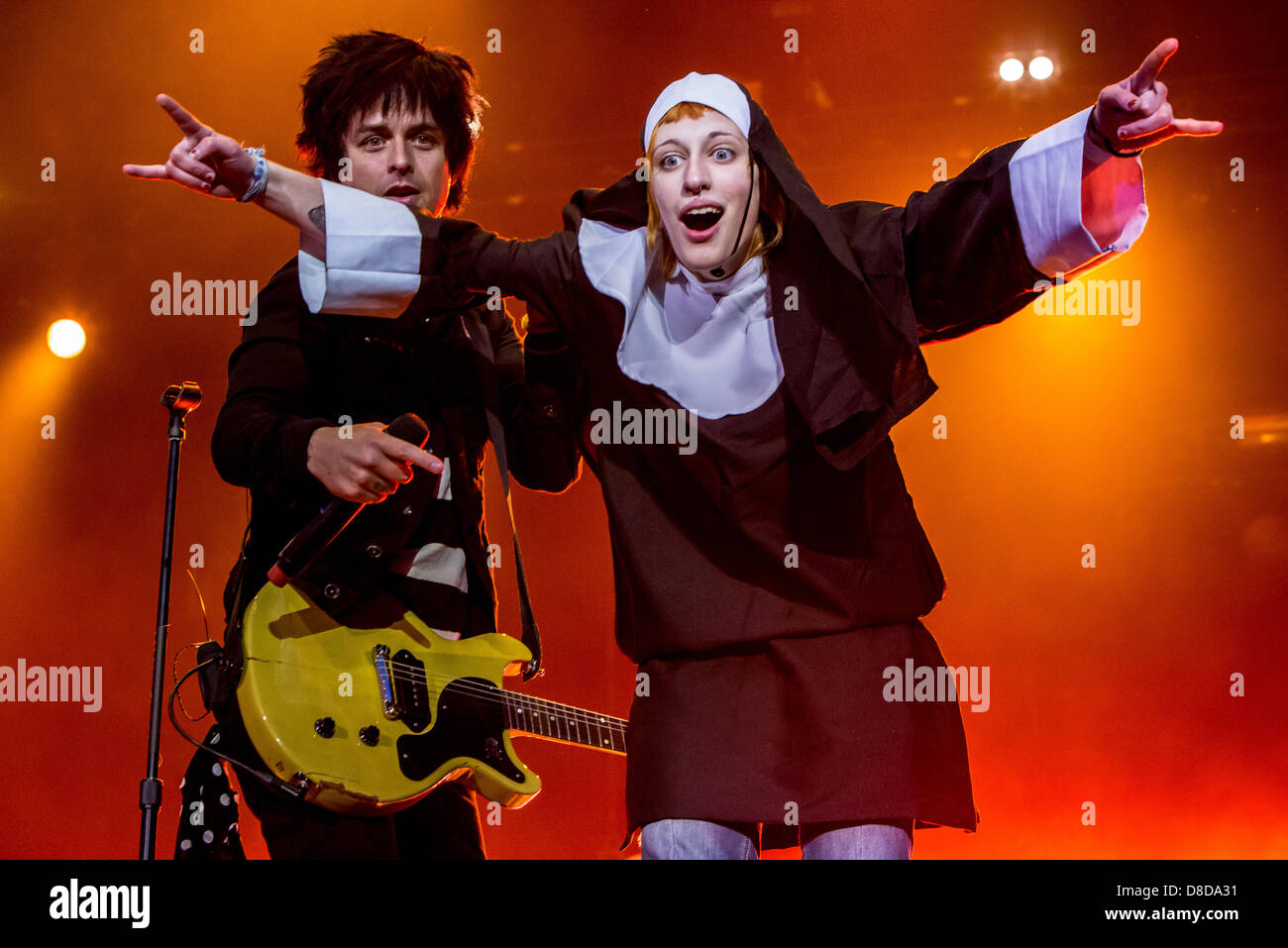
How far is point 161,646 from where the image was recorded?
182 cm

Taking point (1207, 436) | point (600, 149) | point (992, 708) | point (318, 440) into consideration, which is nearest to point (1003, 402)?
point (1207, 436)

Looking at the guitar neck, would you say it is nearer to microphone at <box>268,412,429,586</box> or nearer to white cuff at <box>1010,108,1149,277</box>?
microphone at <box>268,412,429,586</box>

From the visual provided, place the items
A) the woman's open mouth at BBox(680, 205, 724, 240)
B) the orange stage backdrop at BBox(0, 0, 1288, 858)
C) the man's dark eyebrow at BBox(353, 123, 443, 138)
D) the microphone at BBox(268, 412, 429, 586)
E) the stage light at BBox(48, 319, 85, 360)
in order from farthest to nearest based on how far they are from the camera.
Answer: the stage light at BBox(48, 319, 85, 360)
the orange stage backdrop at BBox(0, 0, 1288, 858)
the man's dark eyebrow at BBox(353, 123, 443, 138)
the microphone at BBox(268, 412, 429, 586)
the woman's open mouth at BBox(680, 205, 724, 240)

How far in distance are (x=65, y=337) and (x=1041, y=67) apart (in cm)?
310

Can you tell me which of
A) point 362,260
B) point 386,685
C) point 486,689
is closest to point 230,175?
point 362,260

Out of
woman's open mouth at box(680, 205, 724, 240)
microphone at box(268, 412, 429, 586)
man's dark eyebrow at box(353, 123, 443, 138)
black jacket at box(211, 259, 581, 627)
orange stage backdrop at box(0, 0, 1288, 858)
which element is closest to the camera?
woman's open mouth at box(680, 205, 724, 240)

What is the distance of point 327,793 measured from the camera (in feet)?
5.45

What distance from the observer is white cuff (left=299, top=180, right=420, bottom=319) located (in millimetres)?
1427

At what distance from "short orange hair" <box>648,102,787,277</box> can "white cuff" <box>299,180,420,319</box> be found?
12.1 inches

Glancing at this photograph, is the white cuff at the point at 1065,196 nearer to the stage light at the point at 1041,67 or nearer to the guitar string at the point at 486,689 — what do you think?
the guitar string at the point at 486,689

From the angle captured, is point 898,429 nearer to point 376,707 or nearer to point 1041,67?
point 1041,67

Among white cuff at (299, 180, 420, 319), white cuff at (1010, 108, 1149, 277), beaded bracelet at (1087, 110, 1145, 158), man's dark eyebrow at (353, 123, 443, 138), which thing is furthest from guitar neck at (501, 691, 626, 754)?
beaded bracelet at (1087, 110, 1145, 158)

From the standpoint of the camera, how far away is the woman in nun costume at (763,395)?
4.29ft

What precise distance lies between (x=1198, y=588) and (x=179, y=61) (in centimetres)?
345
